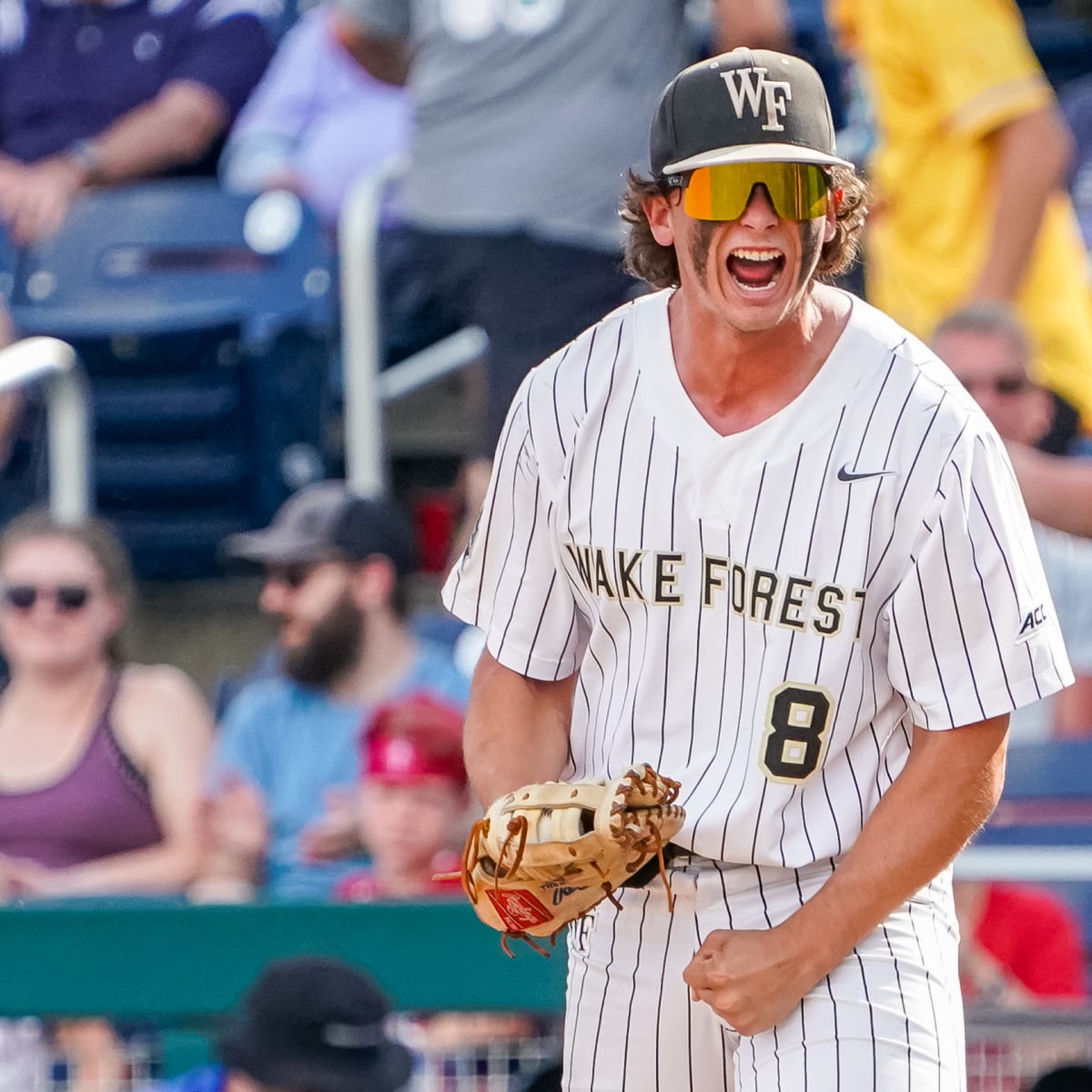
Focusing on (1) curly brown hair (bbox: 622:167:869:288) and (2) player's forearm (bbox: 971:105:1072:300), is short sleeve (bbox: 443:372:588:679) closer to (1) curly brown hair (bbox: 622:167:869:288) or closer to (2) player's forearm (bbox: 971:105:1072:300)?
(1) curly brown hair (bbox: 622:167:869:288)

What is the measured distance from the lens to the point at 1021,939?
3529mm

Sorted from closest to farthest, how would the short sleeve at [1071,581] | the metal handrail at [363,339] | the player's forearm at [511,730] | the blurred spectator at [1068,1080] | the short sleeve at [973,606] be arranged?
the short sleeve at [973,606] < the player's forearm at [511,730] < the blurred spectator at [1068,1080] < the short sleeve at [1071,581] < the metal handrail at [363,339]

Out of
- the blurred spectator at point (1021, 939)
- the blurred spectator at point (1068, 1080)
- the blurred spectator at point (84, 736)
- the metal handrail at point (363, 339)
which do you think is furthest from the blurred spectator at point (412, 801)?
the blurred spectator at point (1068, 1080)

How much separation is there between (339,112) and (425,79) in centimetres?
92

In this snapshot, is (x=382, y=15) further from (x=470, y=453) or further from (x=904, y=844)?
(x=904, y=844)

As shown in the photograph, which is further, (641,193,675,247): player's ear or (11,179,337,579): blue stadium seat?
(11,179,337,579): blue stadium seat

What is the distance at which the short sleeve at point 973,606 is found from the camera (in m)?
2.13

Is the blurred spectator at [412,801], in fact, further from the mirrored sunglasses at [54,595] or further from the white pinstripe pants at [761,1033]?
the white pinstripe pants at [761,1033]

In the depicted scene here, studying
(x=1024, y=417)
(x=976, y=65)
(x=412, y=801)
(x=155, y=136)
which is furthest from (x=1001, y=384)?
(x=155, y=136)

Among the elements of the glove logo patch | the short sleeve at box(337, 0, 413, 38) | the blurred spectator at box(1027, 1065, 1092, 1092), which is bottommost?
the blurred spectator at box(1027, 1065, 1092, 1092)

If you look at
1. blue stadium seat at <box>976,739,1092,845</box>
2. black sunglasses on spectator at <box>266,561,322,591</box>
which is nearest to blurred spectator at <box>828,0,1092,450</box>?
blue stadium seat at <box>976,739,1092,845</box>

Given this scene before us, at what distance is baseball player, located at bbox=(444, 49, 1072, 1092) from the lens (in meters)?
2.14

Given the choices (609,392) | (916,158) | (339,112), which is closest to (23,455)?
(339,112)

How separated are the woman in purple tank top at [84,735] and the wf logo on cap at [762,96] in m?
2.36
